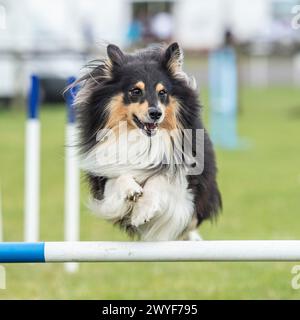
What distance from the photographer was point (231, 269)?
6.07 meters

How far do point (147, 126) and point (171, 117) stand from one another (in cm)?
15

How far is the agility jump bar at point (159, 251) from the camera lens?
3203 millimetres

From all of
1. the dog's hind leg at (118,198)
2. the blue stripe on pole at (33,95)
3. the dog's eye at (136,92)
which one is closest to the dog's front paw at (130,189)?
the dog's hind leg at (118,198)

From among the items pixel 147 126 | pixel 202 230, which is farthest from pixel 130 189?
pixel 202 230

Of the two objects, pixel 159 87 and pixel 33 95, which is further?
pixel 33 95

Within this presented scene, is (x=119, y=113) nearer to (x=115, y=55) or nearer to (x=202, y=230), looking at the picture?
(x=115, y=55)

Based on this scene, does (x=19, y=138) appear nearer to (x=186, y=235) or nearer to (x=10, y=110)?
(x=10, y=110)

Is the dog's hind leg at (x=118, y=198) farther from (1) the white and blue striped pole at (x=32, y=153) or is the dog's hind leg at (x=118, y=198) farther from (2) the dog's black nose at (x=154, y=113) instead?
(1) the white and blue striped pole at (x=32, y=153)

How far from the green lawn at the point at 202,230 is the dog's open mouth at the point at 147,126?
626mm

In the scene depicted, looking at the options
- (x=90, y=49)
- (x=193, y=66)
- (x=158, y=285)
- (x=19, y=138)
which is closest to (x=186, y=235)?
(x=158, y=285)

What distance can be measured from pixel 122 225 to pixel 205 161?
0.59 metres

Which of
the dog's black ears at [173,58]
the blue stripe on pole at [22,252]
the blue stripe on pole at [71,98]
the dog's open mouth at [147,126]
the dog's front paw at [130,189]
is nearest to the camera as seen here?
the blue stripe on pole at [22,252]

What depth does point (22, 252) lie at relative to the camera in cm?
322
